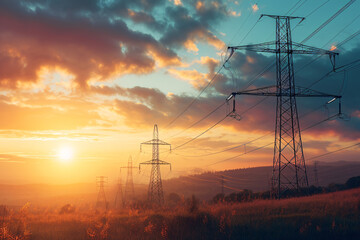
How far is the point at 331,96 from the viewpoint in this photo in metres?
27.4

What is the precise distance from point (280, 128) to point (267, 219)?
14.6 metres

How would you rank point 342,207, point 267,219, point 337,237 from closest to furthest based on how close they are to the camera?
1. point 337,237
2. point 267,219
3. point 342,207

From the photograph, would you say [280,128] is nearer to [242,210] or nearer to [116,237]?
[242,210]

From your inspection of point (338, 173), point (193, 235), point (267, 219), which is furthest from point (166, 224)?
point (338, 173)

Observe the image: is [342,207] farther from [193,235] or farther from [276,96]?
[276,96]

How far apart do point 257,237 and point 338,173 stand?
617 ft

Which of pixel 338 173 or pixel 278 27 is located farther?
pixel 338 173

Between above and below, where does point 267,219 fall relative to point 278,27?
below

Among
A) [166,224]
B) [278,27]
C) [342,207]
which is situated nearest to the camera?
[166,224]

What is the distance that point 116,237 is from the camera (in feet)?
41.1

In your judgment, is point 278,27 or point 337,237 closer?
point 337,237

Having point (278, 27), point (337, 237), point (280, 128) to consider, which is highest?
point (278, 27)

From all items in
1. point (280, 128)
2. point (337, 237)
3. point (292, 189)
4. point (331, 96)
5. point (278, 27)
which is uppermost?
point (278, 27)

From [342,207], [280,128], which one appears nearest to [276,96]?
[280,128]
